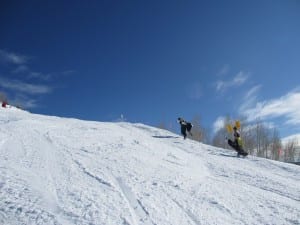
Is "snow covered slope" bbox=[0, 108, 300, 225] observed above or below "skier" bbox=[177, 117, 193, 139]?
below

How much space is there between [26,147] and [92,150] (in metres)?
2.45

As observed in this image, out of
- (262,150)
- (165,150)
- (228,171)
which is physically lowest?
(228,171)

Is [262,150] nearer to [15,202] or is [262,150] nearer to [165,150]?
[165,150]

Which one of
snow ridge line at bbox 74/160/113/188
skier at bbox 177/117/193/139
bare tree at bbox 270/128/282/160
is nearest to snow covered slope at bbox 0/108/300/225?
snow ridge line at bbox 74/160/113/188

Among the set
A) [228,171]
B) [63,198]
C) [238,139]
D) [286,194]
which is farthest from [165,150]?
[63,198]

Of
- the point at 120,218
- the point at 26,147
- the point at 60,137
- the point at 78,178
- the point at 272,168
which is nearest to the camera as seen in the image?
the point at 120,218

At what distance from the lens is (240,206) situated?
29.7 ft

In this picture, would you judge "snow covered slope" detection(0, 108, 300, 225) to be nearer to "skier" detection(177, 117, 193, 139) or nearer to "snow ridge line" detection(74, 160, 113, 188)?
"snow ridge line" detection(74, 160, 113, 188)

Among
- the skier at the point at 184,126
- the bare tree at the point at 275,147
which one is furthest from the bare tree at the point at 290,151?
the skier at the point at 184,126

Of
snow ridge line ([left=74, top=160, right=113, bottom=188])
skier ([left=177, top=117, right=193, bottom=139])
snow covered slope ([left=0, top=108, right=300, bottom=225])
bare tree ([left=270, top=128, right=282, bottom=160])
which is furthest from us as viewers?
bare tree ([left=270, top=128, right=282, bottom=160])

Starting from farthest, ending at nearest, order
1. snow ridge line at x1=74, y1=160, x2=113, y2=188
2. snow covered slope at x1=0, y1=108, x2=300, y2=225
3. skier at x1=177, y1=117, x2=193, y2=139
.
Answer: skier at x1=177, y1=117, x2=193, y2=139 < snow ridge line at x1=74, y1=160, x2=113, y2=188 < snow covered slope at x1=0, y1=108, x2=300, y2=225

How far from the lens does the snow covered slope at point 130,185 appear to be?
7664 millimetres

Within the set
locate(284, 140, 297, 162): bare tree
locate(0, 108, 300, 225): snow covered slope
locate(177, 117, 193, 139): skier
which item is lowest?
locate(0, 108, 300, 225): snow covered slope

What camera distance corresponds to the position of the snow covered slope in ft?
25.1
